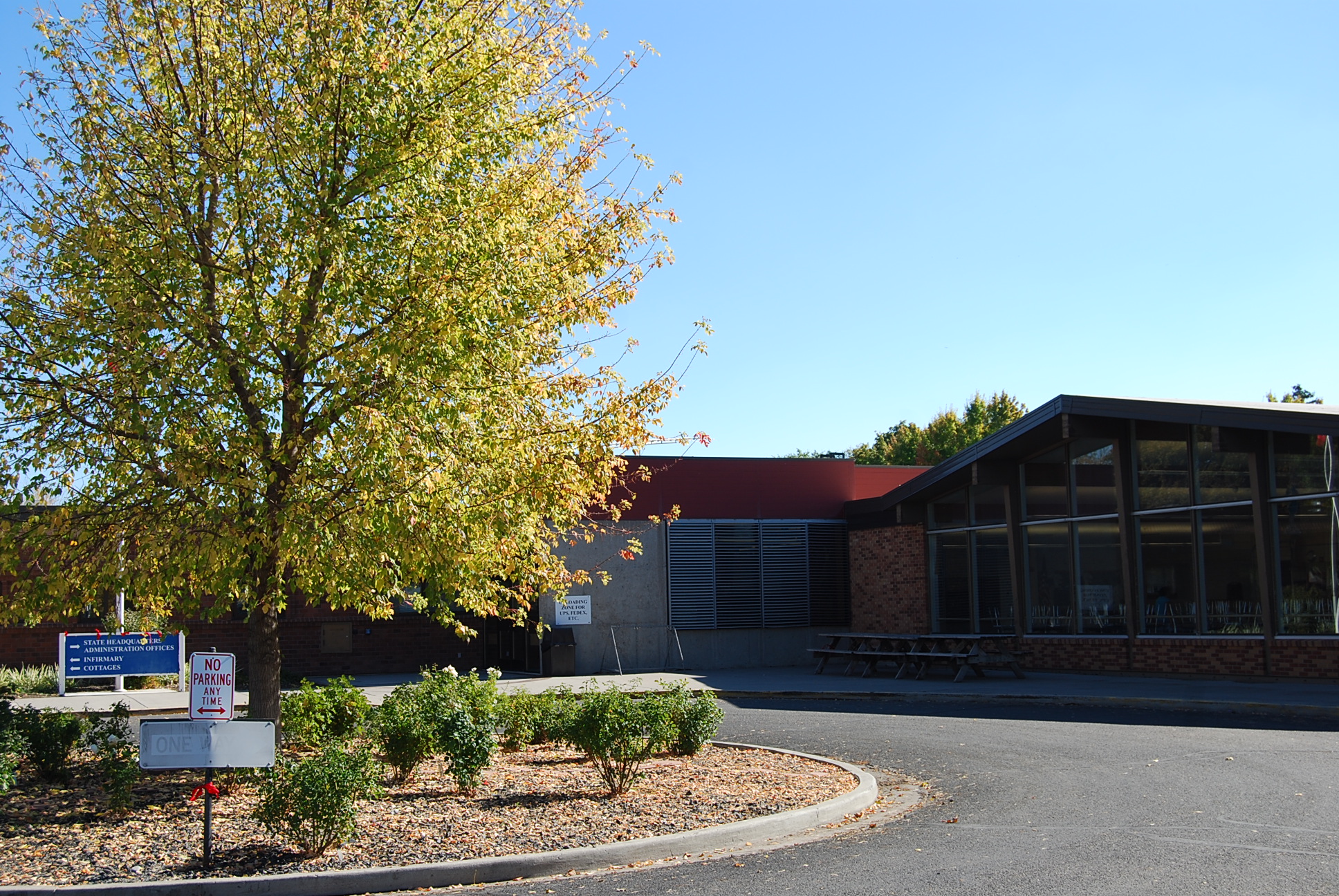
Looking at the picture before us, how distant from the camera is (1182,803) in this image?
923 centimetres

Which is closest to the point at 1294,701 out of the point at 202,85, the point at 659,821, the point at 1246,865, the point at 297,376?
the point at 1246,865

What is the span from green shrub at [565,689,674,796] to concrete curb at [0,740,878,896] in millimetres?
1435

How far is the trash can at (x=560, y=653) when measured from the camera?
26.2m

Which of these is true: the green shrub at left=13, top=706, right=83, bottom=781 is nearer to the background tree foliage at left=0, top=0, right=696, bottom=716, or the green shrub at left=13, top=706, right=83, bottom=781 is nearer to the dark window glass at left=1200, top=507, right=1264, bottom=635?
the background tree foliage at left=0, top=0, right=696, bottom=716

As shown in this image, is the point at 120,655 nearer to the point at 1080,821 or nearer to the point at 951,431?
the point at 1080,821

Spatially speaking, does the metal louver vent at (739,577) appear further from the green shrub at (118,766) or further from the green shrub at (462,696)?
the green shrub at (118,766)

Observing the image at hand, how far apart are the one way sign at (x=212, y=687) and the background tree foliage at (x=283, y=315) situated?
4.67 feet

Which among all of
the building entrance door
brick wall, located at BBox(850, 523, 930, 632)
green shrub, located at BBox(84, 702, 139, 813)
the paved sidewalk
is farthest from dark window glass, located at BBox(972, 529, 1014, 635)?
green shrub, located at BBox(84, 702, 139, 813)

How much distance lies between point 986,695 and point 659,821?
11.8m

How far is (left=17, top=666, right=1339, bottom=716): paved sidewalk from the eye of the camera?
54.1ft

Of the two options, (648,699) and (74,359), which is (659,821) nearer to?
(648,699)

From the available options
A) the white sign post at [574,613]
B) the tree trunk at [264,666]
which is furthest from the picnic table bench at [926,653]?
the tree trunk at [264,666]

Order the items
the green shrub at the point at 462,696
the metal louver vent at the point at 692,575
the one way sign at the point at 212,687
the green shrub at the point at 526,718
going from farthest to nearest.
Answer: the metal louver vent at the point at 692,575 → the green shrub at the point at 526,718 → the green shrub at the point at 462,696 → the one way sign at the point at 212,687

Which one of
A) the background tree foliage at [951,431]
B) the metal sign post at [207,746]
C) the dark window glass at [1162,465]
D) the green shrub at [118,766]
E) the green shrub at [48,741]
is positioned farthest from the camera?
the background tree foliage at [951,431]
